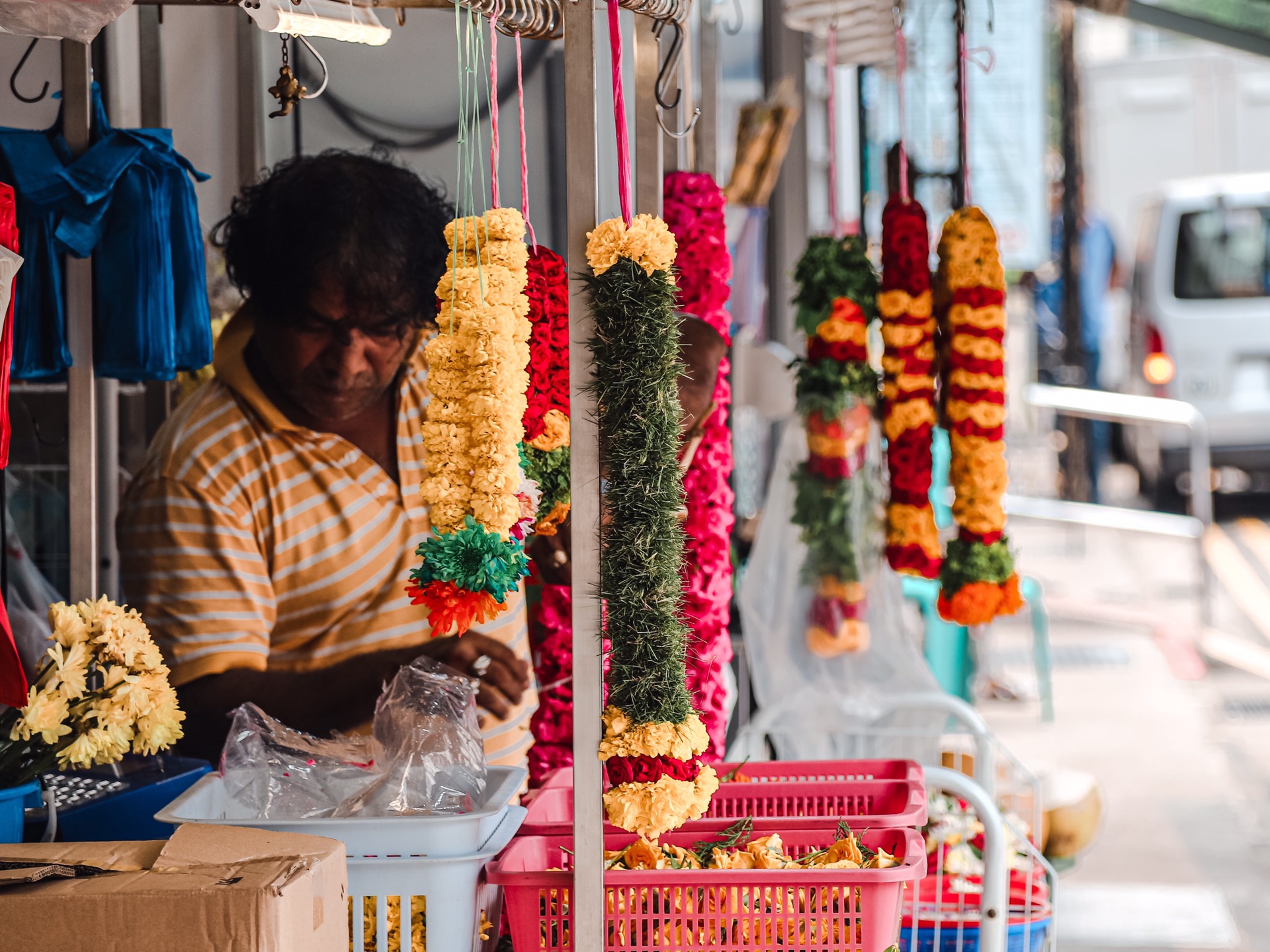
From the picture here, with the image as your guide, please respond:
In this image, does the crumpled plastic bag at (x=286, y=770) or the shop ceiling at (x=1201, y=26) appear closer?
the crumpled plastic bag at (x=286, y=770)

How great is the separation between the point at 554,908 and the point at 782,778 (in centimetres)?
77

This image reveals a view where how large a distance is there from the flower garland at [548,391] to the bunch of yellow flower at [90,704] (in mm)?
698

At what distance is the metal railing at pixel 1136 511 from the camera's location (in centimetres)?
675

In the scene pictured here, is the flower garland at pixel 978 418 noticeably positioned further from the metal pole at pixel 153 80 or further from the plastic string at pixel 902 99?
the metal pole at pixel 153 80

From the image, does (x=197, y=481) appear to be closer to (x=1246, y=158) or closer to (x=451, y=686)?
(x=451, y=686)

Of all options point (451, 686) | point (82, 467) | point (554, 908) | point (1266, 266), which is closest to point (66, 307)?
point (82, 467)

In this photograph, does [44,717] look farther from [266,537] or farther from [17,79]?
[17,79]

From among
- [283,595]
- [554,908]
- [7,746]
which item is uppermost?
[283,595]

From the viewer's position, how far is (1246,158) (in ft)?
47.2

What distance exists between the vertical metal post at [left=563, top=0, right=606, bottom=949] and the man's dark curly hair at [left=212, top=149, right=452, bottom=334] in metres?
1.16

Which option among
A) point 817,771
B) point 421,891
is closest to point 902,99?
point 817,771

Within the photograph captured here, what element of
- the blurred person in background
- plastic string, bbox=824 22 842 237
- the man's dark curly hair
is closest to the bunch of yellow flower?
the man's dark curly hair

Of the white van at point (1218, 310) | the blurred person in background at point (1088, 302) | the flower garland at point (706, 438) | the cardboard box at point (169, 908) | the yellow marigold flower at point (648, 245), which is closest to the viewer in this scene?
the cardboard box at point (169, 908)

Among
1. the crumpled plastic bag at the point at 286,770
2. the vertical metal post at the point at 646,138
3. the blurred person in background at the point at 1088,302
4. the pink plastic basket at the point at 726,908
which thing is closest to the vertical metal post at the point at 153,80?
the vertical metal post at the point at 646,138
